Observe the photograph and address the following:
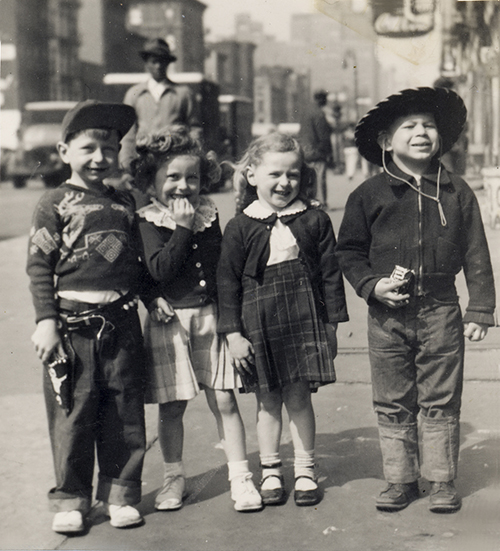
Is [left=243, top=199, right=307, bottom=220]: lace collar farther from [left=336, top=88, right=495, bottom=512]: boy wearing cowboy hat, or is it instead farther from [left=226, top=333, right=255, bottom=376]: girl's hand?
[left=226, top=333, right=255, bottom=376]: girl's hand

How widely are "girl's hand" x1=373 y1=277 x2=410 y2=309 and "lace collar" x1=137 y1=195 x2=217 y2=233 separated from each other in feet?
2.37

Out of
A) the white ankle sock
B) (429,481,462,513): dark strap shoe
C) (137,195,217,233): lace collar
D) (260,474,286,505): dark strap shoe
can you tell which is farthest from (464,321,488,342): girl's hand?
the white ankle sock

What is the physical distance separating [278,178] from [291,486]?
50.3 inches

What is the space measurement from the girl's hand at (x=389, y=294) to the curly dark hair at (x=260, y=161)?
1.52ft

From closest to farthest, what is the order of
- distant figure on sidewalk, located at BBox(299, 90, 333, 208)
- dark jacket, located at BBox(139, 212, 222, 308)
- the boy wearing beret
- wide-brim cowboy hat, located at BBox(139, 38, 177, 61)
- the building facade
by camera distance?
the boy wearing beret, dark jacket, located at BBox(139, 212, 222, 308), wide-brim cowboy hat, located at BBox(139, 38, 177, 61), distant figure on sidewalk, located at BBox(299, 90, 333, 208), the building facade

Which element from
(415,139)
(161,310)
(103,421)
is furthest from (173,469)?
(415,139)

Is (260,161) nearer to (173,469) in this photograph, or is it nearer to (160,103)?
(173,469)

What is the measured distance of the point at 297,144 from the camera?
3.30 m

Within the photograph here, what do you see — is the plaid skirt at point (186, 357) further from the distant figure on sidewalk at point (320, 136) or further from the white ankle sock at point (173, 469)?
the distant figure on sidewalk at point (320, 136)

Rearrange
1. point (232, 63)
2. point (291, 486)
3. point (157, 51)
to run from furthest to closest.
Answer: point (232, 63) < point (157, 51) < point (291, 486)

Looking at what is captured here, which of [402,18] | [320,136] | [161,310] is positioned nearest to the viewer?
[161,310]

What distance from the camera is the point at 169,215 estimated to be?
10.6ft

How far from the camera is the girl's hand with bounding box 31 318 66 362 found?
2.96m

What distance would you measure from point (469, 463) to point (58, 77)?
164ft
